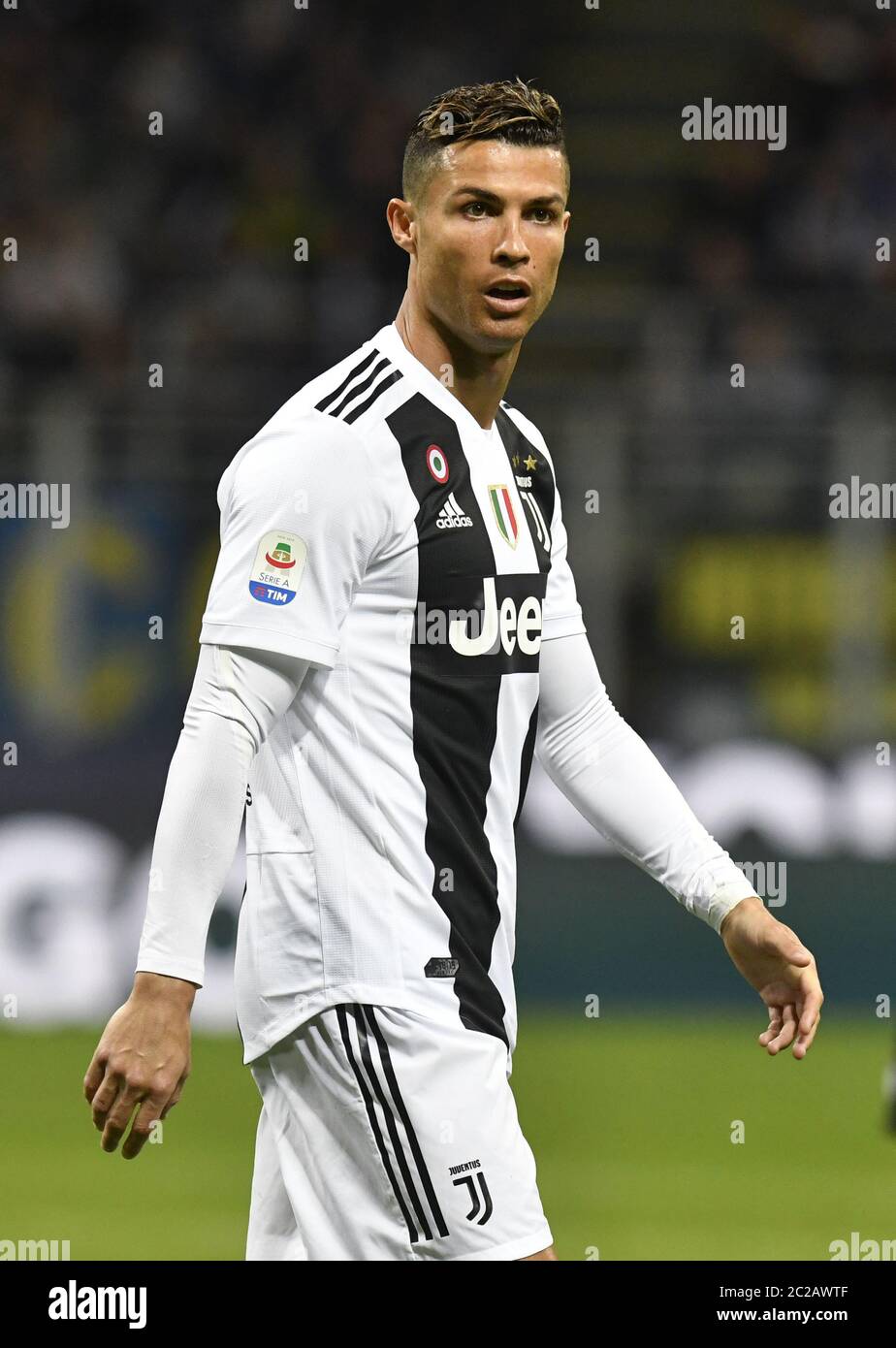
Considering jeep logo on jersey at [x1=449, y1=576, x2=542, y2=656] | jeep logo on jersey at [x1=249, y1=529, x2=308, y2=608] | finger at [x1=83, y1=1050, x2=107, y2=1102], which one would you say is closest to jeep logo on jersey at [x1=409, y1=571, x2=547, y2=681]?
jeep logo on jersey at [x1=449, y1=576, x2=542, y2=656]

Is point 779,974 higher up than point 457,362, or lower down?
lower down

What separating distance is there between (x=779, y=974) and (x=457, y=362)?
1.01 m

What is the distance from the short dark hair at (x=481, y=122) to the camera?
110 inches

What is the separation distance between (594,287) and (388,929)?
7.84 meters

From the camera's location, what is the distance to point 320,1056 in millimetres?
2602

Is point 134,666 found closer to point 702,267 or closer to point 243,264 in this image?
point 243,264

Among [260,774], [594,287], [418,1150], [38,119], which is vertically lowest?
[418,1150]

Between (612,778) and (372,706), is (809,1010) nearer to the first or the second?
(612,778)

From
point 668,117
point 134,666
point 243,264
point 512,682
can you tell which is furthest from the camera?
point 668,117

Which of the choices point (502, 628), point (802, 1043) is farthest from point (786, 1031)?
point (502, 628)

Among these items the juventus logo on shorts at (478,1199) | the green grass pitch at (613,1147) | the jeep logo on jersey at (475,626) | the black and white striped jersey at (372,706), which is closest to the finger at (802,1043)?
the black and white striped jersey at (372,706)

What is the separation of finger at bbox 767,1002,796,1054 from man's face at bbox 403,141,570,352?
3.47ft

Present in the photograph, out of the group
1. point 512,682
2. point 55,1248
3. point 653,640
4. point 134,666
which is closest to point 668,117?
point 653,640

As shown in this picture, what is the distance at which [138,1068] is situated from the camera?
2307 mm
